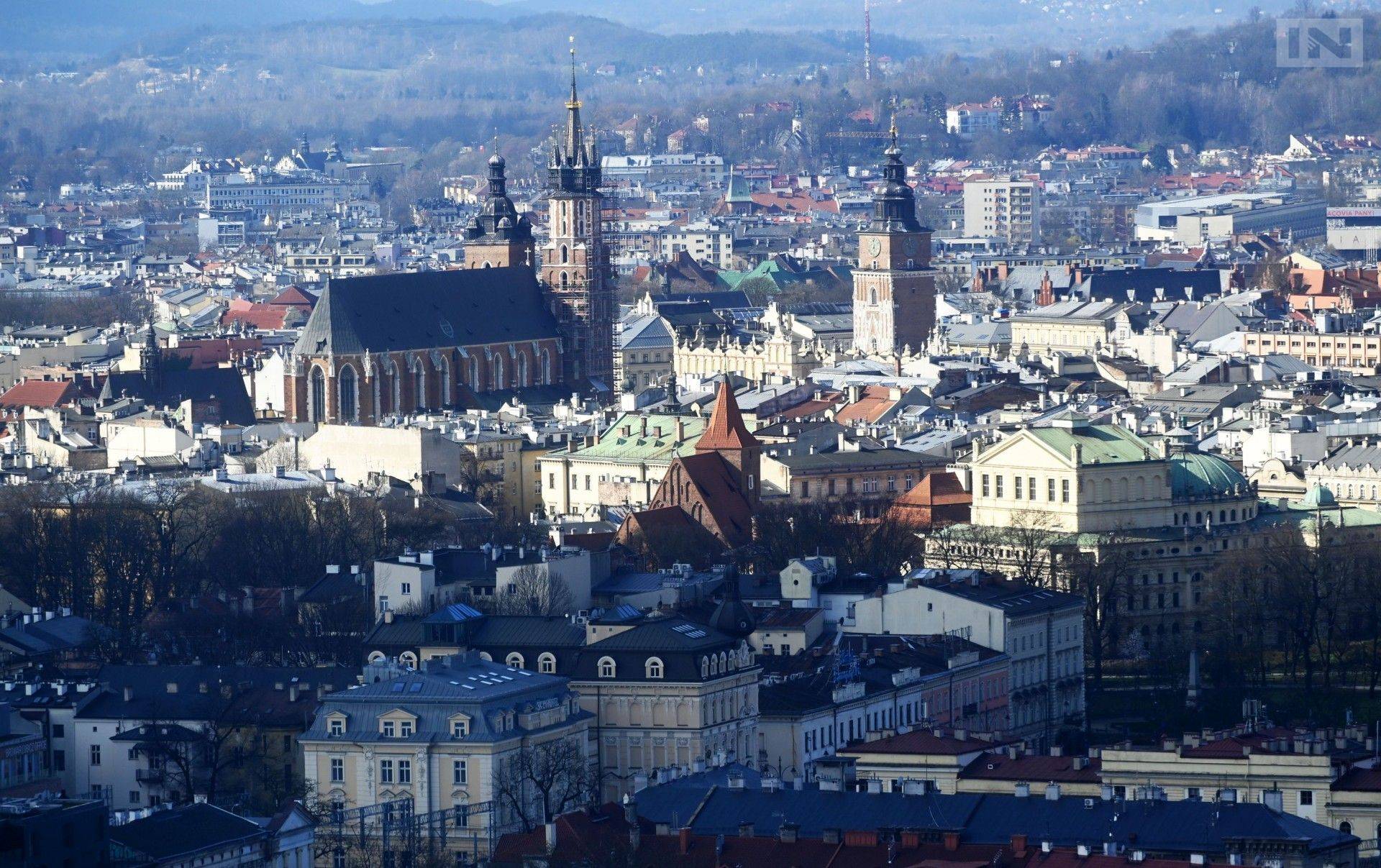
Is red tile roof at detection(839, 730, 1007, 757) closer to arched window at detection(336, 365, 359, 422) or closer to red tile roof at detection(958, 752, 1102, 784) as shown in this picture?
red tile roof at detection(958, 752, 1102, 784)

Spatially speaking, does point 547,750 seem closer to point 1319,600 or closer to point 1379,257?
point 1319,600

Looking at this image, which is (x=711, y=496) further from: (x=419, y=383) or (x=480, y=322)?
(x=480, y=322)

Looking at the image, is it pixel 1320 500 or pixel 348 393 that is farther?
pixel 348 393

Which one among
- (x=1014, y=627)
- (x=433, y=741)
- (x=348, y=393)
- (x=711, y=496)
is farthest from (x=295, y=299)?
(x=433, y=741)

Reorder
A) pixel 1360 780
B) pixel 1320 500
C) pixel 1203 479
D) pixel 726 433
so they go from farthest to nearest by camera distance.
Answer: pixel 726 433
pixel 1320 500
pixel 1203 479
pixel 1360 780

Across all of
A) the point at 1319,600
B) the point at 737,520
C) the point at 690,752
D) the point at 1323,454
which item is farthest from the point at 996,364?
the point at 690,752

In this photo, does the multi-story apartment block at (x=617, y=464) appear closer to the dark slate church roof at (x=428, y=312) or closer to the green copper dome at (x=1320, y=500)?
the green copper dome at (x=1320, y=500)

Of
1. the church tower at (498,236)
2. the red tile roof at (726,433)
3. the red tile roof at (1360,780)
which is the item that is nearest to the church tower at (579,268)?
the church tower at (498,236)
